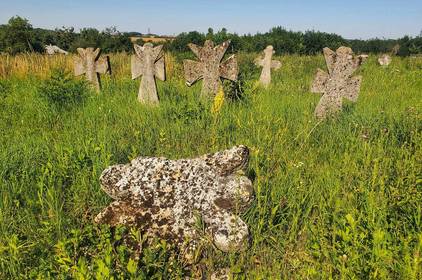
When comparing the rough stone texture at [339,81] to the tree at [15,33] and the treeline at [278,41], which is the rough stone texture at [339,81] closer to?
the treeline at [278,41]

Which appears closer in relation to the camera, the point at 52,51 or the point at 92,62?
the point at 92,62

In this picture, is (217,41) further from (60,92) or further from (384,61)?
(60,92)

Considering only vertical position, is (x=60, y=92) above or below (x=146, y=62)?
below

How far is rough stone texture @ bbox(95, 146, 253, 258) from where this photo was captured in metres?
2.65

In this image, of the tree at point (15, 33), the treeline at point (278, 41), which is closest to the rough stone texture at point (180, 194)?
the treeline at point (278, 41)

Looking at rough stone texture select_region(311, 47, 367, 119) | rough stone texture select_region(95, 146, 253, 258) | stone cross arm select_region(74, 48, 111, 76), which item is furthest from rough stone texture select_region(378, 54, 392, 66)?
rough stone texture select_region(95, 146, 253, 258)

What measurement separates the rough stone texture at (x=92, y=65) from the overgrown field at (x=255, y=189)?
6.06 ft

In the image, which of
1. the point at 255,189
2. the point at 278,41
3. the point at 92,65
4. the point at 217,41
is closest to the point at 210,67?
the point at 92,65

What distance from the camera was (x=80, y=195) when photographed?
3193mm

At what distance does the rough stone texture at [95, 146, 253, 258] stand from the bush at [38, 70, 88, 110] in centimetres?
408

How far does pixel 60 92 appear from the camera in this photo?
6.46 metres

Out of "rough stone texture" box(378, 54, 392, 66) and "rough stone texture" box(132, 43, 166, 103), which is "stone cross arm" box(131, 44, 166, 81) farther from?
"rough stone texture" box(378, 54, 392, 66)

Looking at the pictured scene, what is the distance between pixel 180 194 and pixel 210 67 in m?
4.42

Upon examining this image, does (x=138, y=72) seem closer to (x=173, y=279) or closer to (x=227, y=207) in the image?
(x=227, y=207)
